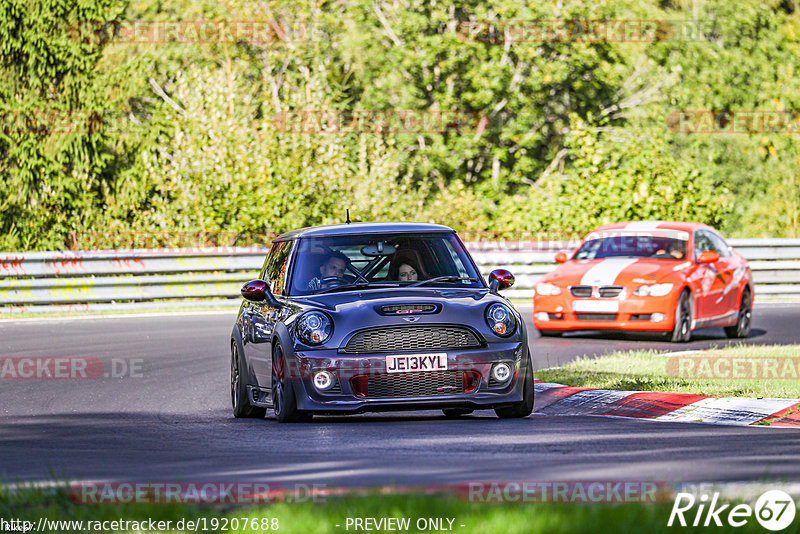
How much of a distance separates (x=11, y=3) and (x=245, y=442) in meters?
26.9

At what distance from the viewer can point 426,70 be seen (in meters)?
44.5

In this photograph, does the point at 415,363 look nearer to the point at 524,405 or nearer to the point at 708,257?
the point at 524,405

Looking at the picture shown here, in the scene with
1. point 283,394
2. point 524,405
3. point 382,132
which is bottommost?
point 382,132

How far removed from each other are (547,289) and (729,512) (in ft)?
42.2

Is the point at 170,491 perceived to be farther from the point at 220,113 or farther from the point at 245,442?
the point at 220,113

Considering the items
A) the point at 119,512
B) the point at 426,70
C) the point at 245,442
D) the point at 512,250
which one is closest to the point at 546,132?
the point at 426,70

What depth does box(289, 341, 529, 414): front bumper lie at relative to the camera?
1017cm

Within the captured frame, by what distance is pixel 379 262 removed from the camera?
447 inches

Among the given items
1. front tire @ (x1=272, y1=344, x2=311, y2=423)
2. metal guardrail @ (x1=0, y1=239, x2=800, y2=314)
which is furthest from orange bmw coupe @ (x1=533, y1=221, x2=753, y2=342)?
front tire @ (x1=272, y1=344, x2=311, y2=423)

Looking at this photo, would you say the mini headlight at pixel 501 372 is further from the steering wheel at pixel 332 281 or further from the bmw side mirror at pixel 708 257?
the bmw side mirror at pixel 708 257

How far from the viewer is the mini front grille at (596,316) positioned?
18172 millimetres

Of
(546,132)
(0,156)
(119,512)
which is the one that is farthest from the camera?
(546,132)

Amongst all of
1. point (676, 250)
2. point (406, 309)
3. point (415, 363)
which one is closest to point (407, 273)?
point (406, 309)

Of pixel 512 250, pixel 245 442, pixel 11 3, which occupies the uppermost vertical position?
pixel 11 3
